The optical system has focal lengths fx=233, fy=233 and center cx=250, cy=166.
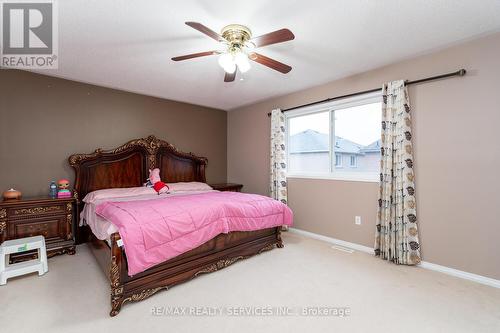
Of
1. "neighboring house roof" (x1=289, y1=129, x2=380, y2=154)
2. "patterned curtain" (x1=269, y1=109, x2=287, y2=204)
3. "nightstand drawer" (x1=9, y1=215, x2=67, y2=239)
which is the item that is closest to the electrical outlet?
"neighboring house roof" (x1=289, y1=129, x2=380, y2=154)

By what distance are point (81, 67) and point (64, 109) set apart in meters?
0.82

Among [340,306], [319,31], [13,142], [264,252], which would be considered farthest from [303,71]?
[13,142]

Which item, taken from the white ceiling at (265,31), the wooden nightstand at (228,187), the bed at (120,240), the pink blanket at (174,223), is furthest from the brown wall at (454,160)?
the wooden nightstand at (228,187)

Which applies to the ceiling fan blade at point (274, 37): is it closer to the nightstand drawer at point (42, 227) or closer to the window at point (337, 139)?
the window at point (337, 139)

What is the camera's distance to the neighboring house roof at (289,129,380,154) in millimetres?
3469

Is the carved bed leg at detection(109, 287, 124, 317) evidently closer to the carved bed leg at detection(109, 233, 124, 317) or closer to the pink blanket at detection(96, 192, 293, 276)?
the carved bed leg at detection(109, 233, 124, 317)

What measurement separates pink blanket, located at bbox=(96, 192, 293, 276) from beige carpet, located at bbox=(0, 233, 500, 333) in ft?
1.40

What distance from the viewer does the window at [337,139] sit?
333cm

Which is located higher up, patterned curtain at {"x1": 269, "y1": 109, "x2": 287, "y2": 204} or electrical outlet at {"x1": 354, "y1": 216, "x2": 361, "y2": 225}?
patterned curtain at {"x1": 269, "y1": 109, "x2": 287, "y2": 204}

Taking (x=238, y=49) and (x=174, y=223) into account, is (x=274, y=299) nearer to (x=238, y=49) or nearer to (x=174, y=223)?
(x=174, y=223)

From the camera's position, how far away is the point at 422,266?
9.03 ft

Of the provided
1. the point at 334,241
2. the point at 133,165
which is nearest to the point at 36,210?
the point at 133,165

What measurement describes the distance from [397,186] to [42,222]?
4511mm

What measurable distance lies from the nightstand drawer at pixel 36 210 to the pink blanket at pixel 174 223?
823 millimetres
